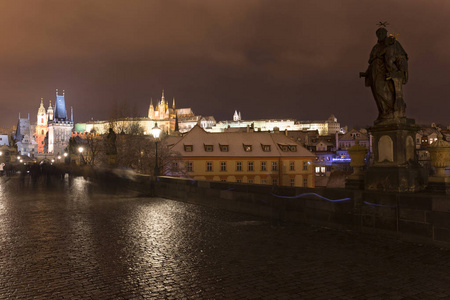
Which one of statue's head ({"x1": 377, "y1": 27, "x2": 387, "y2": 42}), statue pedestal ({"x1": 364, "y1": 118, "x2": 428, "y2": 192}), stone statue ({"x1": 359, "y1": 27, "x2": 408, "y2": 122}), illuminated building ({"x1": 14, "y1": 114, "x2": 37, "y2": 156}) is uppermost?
illuminated building ({"x1": 14, "y1": 114, "x2": 37, "y2": 156})

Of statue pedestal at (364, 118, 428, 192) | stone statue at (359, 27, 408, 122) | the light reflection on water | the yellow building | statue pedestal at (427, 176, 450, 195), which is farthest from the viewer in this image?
the yellow building

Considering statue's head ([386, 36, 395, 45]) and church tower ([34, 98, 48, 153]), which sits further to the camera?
church tower ([34, 98, 48, 153])

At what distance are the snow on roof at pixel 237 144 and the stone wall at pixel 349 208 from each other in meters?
39.1

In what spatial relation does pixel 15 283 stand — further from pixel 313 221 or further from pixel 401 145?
pixel 401 145

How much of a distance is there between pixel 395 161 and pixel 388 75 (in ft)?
7.17

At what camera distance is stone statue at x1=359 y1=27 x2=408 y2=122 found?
32.0 feet

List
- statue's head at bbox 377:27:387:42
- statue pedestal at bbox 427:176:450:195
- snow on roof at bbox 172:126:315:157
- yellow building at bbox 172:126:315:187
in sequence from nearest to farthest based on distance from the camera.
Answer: statue pedestal at bbox 427:176:450:195
statue's head at bbox 377:27:387:42
yellow building at bbox 172:126:315:187
snow on roof at bbox 172:126:315:157

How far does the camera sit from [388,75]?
978 cm

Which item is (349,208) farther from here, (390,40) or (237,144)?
(237,144)

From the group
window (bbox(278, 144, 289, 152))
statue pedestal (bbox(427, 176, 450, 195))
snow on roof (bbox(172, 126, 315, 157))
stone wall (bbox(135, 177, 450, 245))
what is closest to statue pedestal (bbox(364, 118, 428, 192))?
statue pedestal (bbox(427, 176, 450, 195))

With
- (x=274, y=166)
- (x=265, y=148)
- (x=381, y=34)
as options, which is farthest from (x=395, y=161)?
(x=265, y=148)

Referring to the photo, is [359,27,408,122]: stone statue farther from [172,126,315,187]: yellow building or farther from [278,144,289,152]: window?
[278,144,289,152]: window

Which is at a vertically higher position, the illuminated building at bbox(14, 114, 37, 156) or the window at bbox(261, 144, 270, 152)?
the illuminated building at bbox(14, 114, 37, 156)

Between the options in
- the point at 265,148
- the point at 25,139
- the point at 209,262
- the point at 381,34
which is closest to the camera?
the point at 209,262
